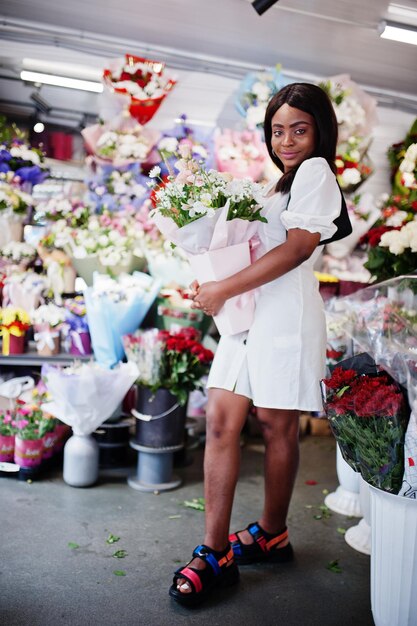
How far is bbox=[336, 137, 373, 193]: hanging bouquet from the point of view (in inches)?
173

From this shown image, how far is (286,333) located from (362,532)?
1047 mm

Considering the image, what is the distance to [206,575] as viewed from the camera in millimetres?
2010

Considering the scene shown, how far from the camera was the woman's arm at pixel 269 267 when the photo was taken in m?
1.96

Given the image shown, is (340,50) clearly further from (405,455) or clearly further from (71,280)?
(405,455)

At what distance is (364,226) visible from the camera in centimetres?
465

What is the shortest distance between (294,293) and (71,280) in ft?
7.29

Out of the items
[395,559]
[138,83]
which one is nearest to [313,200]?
[395,559]

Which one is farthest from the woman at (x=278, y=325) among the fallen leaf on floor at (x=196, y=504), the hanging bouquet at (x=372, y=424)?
the fallen leaf on floor at (x=196, y=504)

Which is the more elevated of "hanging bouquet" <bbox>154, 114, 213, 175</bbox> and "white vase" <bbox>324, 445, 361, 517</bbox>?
"hanging bouquet" <bbox>154, 114, 213, 175</bbox>


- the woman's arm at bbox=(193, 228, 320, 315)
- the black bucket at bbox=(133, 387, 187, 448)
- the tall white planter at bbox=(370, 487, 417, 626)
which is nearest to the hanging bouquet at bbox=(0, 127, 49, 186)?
the black bucket at bbox=(133, 387, 187, 448)

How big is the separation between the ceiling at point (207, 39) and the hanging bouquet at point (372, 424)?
153 inches

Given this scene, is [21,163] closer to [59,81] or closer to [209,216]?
[59,81]

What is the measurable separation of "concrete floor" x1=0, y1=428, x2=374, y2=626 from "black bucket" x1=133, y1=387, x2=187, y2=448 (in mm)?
249

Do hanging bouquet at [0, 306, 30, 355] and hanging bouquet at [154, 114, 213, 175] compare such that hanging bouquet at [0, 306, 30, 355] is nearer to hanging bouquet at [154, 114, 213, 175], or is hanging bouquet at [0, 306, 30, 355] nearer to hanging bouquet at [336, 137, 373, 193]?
hanging bouquet at [154, 114, 213, 175]
